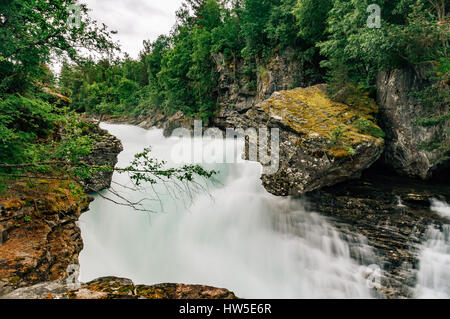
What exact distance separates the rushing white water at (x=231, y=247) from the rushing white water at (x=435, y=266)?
1.31 meters

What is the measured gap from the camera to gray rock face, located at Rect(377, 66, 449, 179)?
6848 mm

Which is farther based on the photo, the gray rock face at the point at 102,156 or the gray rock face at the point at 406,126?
the gray rock face at the point at 102,156

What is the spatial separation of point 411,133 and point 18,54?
11256 mm

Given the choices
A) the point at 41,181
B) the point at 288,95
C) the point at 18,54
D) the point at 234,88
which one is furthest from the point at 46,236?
the point at 234,88

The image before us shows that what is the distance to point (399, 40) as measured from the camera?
6.34 meters

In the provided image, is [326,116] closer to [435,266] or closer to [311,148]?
[311,148]

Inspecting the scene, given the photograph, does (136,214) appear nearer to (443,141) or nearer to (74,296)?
(74,296)

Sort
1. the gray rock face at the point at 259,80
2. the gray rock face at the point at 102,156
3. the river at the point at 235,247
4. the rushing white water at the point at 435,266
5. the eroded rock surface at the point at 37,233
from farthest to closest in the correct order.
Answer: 1. the gray rock face at the point at 259,80
2. the gray rock face at the point at 102,156
3. the river at the point at 235,247
4. the rushing white water at the point at 435,266
5. the eroded rock surface at the point at 37,233

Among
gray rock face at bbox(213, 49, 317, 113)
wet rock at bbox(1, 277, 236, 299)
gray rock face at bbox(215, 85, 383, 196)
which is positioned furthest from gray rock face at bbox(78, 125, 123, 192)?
gray rock face at bbox(213, 49, 317, 113)

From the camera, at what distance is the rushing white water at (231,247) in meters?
5.79

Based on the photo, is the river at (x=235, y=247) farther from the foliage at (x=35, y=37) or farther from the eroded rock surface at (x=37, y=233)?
the foliage at (x=35, y=37)

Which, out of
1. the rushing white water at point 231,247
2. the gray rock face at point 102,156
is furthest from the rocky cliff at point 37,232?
the gray rock face at point 102,156

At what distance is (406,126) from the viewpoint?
23.8 ft

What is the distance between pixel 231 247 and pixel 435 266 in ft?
18.2
